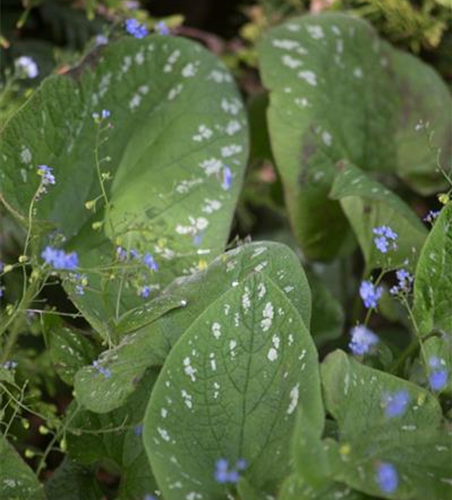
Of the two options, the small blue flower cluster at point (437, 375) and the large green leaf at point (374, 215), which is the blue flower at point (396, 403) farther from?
the large green leaf at point (374, 215)

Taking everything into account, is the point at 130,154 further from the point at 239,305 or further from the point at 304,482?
the point at 304,482

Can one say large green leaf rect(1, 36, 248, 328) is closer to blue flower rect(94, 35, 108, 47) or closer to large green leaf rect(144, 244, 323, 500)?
blue flower rect(94, 35, 108, 47)

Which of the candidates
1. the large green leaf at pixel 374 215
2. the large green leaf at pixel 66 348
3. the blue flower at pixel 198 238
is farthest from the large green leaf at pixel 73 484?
the large green leaf at pixel 374 215

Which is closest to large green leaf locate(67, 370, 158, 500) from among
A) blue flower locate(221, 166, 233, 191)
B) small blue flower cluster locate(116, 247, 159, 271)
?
small blue flower cluster locate(116, 247, 159, 271)

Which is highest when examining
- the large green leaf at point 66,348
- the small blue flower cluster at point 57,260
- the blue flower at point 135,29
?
the blue flower at point 135,29

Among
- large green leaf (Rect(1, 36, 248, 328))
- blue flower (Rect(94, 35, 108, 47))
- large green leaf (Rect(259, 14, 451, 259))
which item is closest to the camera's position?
large green leaf (Rect(1, 36, 248, 328))

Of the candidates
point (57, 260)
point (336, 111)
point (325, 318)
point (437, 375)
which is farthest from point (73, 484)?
point (336, 111)

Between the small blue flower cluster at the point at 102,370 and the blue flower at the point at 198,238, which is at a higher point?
the small blue flower cluster at the point at 102,370

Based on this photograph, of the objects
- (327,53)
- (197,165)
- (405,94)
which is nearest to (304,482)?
(197,165)
